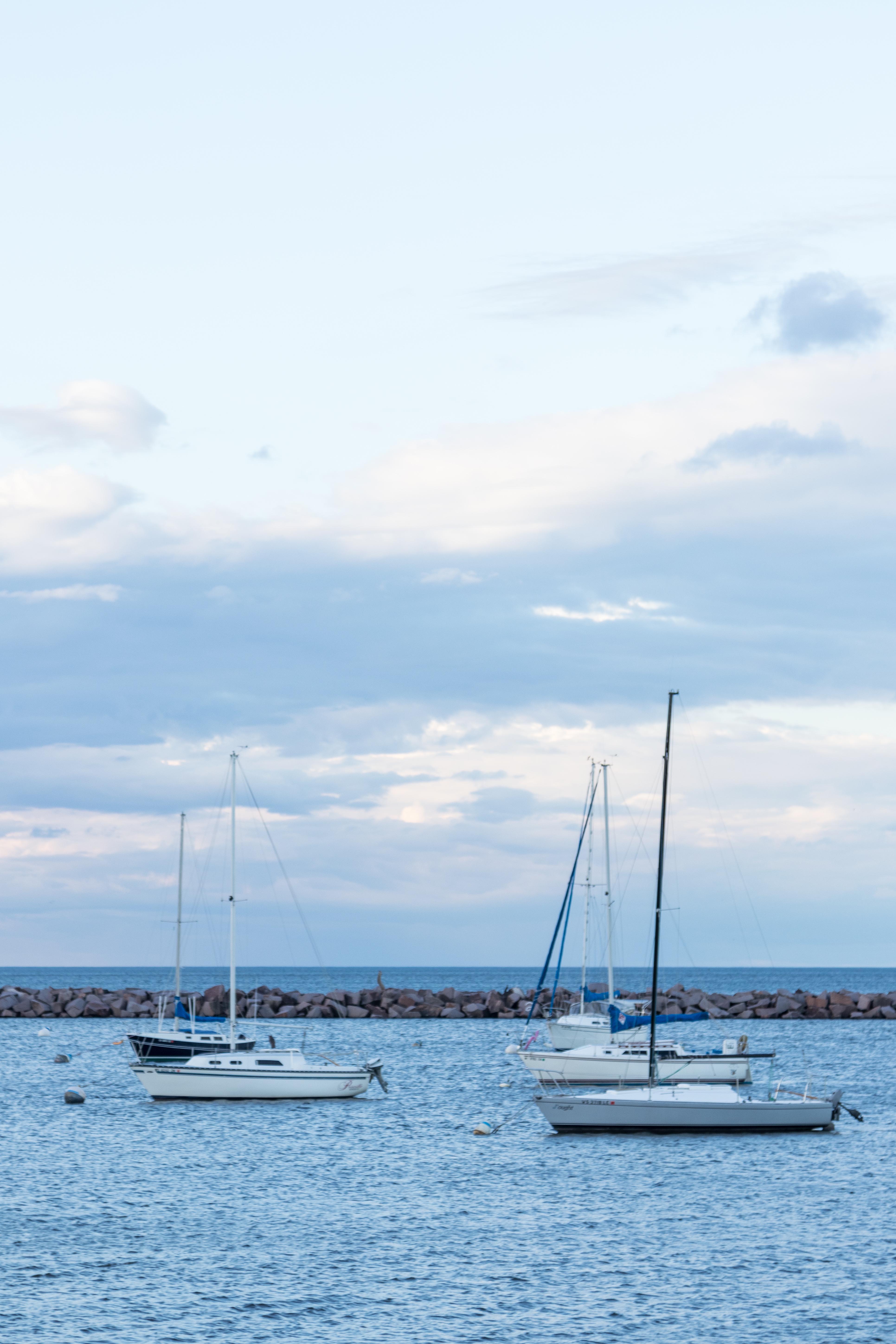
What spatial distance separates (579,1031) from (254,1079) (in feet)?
57.8

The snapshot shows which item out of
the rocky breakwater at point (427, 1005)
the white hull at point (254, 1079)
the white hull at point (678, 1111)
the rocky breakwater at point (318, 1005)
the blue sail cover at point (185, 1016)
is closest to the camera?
the white hull at point (678, 1111)

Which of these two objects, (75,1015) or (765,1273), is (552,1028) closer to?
(765,1273)

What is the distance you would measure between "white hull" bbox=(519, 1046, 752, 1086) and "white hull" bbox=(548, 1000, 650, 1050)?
27.7ft

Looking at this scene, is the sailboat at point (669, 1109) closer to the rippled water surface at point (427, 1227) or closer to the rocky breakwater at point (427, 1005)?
the rippled water surface at point (427, 1227)

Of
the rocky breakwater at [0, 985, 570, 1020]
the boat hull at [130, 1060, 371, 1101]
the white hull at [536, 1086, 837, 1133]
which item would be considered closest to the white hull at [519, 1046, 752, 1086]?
the boat hull at [130, 1060, 371, 1101]

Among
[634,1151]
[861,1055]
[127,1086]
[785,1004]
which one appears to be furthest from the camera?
[785,1004]

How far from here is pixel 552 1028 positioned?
71.5 metres

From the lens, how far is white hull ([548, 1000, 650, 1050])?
229ft

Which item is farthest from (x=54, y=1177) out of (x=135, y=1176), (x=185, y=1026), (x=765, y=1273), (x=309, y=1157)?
(x=185, y=1026)

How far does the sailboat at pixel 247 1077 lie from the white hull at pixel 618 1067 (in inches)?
259

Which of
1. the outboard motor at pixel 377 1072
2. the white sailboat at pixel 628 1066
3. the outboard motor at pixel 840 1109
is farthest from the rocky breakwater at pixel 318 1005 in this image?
the outboard motor at pixel 840 1109

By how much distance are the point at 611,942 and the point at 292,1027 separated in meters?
33.1

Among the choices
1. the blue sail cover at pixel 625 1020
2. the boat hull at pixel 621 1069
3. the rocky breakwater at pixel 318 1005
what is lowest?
the rocky breakwater at pixel 318 1005

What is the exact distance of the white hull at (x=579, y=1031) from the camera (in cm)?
6969
